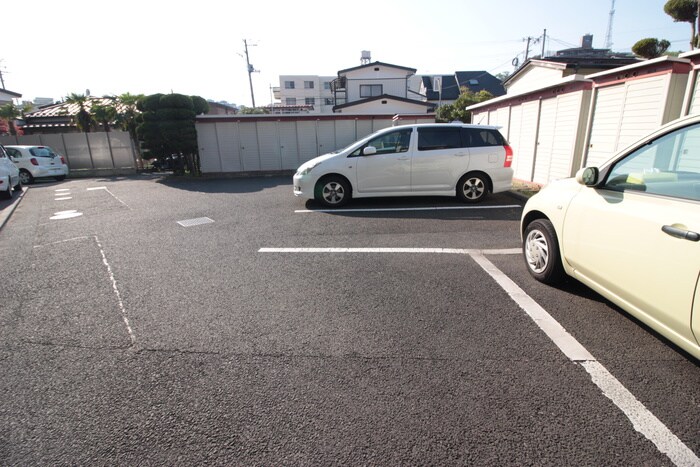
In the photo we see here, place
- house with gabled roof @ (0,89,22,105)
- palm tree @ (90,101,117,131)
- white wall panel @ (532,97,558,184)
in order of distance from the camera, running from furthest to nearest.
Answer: house with gabled roof @ (0,89,22,105) → palm tree @ (90,101,117,131) → white wall panel @ (532,97,558,184)

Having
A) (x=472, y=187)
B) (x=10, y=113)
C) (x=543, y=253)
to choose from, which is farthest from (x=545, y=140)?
(x=10, y=113)

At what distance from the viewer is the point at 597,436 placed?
6.29ft

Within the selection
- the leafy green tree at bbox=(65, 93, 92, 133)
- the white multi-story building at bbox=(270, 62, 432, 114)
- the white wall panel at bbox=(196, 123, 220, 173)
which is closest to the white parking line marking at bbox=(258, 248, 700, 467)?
the white wall panel at bbox=(196, 123, 220, 173)

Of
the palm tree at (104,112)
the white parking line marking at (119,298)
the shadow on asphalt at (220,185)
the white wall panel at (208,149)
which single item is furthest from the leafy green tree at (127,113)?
the white parking line marking at (119,298)

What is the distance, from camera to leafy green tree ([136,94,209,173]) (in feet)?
46.1

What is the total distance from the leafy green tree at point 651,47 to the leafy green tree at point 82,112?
25.1 m

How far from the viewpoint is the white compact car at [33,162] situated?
13.5 m

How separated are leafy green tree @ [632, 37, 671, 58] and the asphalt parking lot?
15654 mm

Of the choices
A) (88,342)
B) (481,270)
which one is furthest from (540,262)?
(88,342)

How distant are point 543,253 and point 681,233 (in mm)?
1604

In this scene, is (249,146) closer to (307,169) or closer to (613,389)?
(307,169)

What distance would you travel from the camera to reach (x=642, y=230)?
7.89ft

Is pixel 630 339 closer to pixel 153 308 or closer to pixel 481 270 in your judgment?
pixel 481 270

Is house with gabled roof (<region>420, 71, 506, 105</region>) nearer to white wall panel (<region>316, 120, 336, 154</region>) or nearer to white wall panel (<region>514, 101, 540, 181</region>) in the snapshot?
white wall panel (<region>316, 120, 336, 154</region>)
